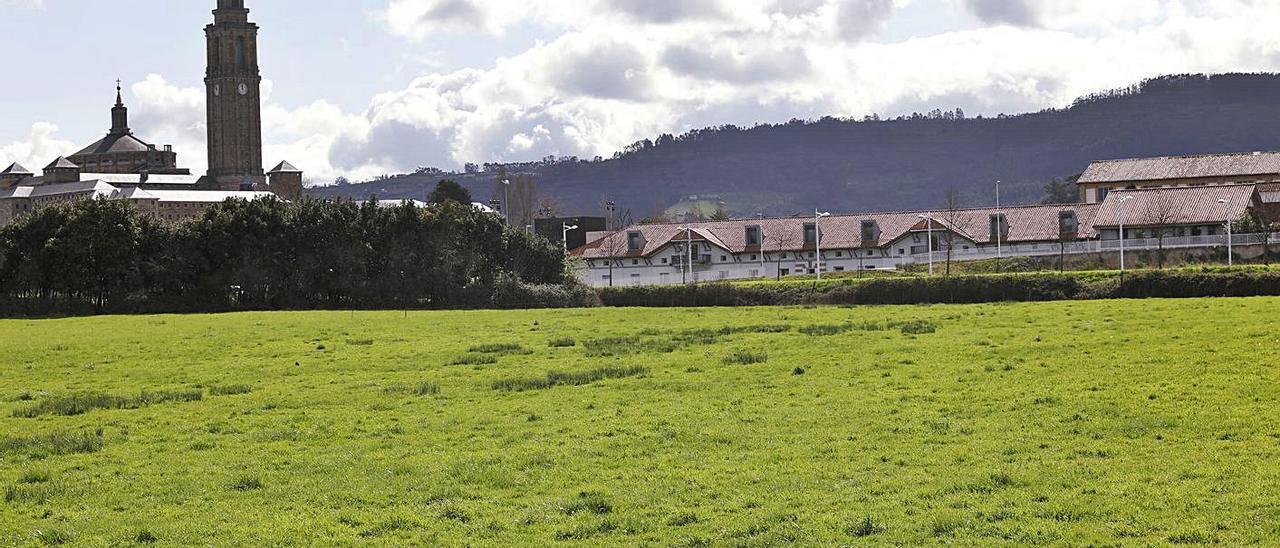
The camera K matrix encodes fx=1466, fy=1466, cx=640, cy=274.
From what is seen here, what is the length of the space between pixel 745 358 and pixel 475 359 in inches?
247

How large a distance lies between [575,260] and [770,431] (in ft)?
251

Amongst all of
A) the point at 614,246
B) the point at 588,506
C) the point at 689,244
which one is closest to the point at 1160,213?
the point at 689,244

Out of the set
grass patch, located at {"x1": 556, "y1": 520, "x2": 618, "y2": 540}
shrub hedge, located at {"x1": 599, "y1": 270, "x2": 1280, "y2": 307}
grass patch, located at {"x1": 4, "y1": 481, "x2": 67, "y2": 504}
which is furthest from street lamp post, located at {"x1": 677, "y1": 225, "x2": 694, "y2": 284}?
grass patch, located at {"x1": 556, "y1": 520, "x2": 618, "y2": 540}

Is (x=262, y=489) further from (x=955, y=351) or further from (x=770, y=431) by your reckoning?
(x=955, y=351)

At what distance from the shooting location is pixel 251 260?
71.4m

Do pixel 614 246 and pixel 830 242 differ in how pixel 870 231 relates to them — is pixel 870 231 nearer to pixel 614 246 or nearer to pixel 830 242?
pixel 830 242

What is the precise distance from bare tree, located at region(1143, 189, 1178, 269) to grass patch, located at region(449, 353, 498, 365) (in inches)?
2509

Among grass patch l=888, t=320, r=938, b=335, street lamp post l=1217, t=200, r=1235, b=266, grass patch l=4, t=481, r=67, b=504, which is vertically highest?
street lamp post l=1217, t=200, r=1235, b=266

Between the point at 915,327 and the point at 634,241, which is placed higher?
the point at 634,241

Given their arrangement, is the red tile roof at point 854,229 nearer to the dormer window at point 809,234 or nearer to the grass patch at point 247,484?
the dormer window at point 809,234

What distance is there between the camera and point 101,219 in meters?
71.6

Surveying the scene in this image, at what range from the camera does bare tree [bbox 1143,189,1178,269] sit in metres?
89.9

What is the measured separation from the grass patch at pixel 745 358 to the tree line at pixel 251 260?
35.8m

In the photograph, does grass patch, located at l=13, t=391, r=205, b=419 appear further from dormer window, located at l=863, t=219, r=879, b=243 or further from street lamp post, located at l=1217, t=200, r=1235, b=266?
dormer window, located at l=863, t=219, r=879, b=243
